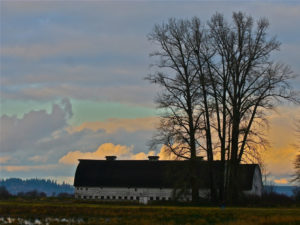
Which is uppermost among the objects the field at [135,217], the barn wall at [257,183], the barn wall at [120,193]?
the barn wall at [257,183]

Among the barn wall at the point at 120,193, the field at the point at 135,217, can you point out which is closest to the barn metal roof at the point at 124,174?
the barn wall at the point at 120,193

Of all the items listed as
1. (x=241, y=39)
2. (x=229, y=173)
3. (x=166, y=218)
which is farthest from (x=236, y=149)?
(x=166, y=218)

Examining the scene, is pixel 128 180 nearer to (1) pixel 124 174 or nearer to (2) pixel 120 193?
(1) pixel 124 174

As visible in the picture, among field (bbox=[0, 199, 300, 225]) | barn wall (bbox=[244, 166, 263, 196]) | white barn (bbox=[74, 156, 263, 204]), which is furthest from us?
white barn (bbox=[74, 156, 263, 204])

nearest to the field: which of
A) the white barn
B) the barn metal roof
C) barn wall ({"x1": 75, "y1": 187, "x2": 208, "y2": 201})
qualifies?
the white barn

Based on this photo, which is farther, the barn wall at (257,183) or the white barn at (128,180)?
the white barn at (128,180)

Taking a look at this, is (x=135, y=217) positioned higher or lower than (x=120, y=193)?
lower

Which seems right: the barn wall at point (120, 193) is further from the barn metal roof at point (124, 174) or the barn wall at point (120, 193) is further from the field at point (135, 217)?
the field at point (135, 217)

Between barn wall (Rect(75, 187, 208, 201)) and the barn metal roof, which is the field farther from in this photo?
barn wall (Rect(75, 187, 208, 201))

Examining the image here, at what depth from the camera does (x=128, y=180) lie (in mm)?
74250

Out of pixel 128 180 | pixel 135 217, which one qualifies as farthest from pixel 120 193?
pixel 135 217

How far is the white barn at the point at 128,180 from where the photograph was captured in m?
71.2

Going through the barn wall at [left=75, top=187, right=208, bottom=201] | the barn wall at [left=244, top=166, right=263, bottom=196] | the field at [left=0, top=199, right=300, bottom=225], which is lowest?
the field at [left=0, top=199, right=300, bottom=225]

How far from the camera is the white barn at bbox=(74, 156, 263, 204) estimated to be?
71.2 m
